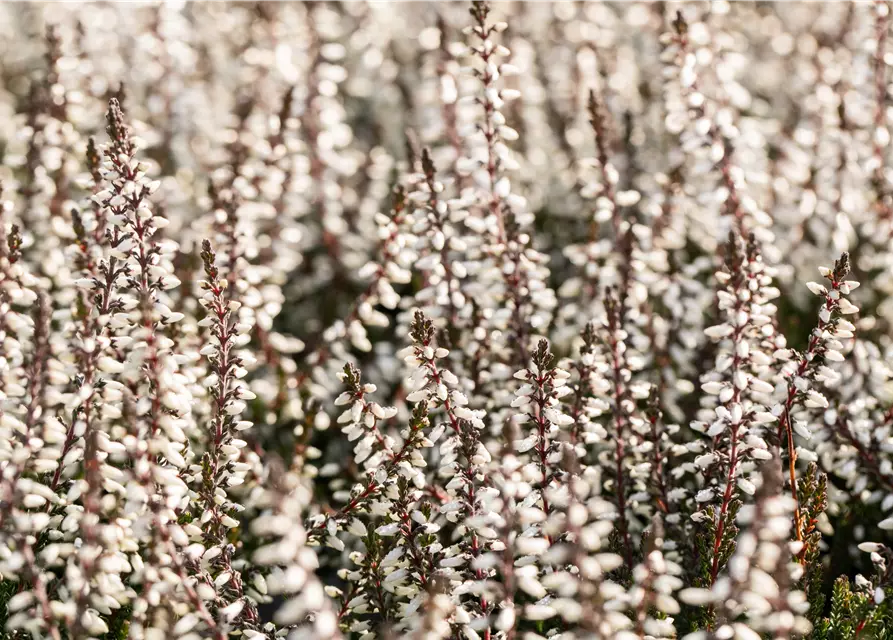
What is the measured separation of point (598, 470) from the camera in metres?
3.53

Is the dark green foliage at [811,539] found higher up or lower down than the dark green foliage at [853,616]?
higher up

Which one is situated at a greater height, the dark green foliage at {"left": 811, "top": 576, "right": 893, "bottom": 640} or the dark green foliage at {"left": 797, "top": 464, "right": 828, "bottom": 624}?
the dark green foliage at {"left": 797, "top": 464, "right": 828, "bottom": 624}

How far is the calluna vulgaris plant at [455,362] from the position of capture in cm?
254

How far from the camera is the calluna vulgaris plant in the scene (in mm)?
2545

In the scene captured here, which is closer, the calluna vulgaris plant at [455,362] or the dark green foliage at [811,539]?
the calluna vulgaris plant at [455,362]

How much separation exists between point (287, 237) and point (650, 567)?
317 centimetres

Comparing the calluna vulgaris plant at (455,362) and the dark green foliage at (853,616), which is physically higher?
the calluna vulgaris plant at (455,362)

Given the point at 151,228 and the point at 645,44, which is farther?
the point at 645,44

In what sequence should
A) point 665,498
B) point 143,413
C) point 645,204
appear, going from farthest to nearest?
1. point 645,204
2. point 665,498
3. point 143,413

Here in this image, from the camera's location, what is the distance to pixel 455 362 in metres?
3.82

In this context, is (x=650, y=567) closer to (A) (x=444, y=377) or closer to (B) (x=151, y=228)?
(A) (x=444, y=377)

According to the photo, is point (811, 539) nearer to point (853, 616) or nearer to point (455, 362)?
point (853, 616)

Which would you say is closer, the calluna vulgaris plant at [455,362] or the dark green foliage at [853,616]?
the calluna vulgaris plant at [455,362]

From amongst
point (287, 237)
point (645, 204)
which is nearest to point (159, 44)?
point (287, 237)
